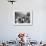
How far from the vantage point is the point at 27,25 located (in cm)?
461

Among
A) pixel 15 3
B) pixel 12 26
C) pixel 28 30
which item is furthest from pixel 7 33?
pixel 15 3

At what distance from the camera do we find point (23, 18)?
4.64m

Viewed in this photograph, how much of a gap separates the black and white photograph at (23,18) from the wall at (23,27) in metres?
0.14

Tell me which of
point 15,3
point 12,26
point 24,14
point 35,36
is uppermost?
point 15,3

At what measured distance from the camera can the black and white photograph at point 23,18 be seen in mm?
4613

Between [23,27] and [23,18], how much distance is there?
315 millimetres

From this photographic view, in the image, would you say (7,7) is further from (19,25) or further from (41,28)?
(41,28)

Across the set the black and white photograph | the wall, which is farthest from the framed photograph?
the wall

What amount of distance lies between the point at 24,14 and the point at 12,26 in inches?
23.4

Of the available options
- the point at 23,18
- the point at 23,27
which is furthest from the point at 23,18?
the point at 23,27

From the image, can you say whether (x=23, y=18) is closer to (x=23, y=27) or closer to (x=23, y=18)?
(x=23, y=18)

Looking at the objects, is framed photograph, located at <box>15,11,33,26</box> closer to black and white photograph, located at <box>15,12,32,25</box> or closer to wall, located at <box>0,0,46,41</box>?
black and white photograph, located at <box>15,12,32,25</box>

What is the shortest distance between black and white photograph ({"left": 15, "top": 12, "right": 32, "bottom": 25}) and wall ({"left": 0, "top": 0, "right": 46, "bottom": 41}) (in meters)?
0.14

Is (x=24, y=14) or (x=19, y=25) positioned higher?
(x=24, y=14)
